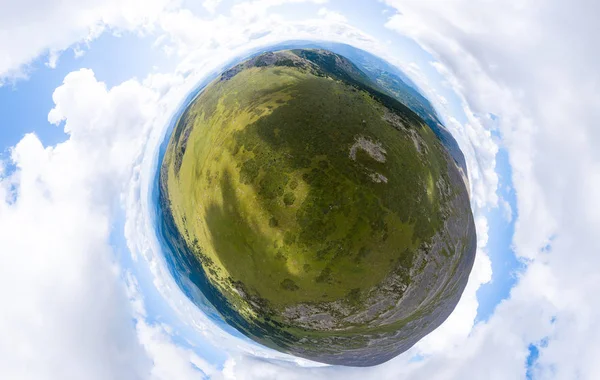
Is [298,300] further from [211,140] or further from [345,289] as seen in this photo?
[211,140]

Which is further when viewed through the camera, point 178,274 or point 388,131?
point 178,274

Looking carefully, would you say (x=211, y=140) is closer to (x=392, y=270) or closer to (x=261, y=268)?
(x=261, y=268)

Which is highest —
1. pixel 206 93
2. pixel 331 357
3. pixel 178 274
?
pixel 206 93

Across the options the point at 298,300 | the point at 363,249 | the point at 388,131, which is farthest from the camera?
the point at 388,131

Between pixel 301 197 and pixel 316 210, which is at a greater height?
pixel 301 197

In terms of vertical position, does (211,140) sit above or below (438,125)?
below

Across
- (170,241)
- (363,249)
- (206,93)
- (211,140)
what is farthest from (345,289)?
(206,93)

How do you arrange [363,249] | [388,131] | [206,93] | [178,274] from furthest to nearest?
[178,274] < [206,93] < [388,131] < [363,249]
